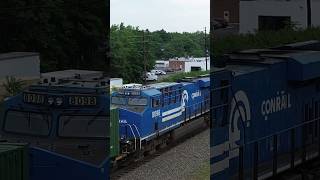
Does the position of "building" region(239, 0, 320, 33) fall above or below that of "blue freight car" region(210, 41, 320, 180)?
above

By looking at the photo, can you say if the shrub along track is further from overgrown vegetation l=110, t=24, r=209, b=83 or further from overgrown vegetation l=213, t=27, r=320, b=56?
overgrown vegetation l=213, t=27, r=320, b=56

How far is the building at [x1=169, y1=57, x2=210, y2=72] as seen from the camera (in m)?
2.81

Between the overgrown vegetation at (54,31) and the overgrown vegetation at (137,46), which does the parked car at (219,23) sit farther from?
the overgrown vegetation at (54,31)

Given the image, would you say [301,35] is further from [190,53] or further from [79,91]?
[79,91]

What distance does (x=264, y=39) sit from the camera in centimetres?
423

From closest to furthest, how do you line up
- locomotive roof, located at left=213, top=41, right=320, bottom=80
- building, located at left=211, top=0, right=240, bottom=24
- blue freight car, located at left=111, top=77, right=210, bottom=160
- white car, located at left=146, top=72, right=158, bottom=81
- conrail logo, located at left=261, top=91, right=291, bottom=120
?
white car, located at left=146, top=72, right=158, bottom=81 → blue freight car, located at left=111, top=77, right=210, bottom=160 → building, located at left=211, top=0, right=240, bottom=24 → locomotive roof, located at left=213, top=41, right=320, bottom=80 → conrail logo, located at left=261, top=91, right=291, bottom=120

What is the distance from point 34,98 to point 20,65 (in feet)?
0.65

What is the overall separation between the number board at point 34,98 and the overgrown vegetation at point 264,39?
110 centimetres

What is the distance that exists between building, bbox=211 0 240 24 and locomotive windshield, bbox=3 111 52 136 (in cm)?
112

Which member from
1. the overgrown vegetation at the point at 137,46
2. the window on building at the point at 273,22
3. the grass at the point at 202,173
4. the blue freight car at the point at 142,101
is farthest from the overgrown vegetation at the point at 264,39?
the grass at the point at 202,173

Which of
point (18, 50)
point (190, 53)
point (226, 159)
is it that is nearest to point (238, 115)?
point (226, 159)

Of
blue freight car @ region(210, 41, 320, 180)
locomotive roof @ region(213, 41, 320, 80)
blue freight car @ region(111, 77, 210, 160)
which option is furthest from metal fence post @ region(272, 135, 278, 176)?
blue freight car @ region(111, 77, 210, 160)

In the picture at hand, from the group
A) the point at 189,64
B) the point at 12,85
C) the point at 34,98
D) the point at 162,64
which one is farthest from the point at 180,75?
Answer: the point at 12,85

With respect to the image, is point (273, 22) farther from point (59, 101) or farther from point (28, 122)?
point (28, 122)
